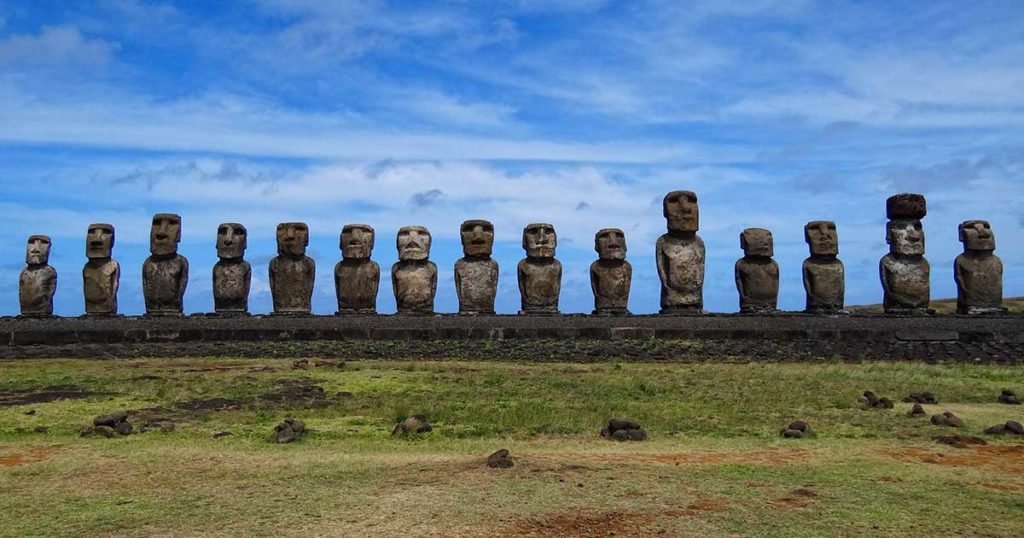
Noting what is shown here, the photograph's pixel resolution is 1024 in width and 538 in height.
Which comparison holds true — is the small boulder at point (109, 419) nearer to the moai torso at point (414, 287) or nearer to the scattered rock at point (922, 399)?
the scattered rock at point (922, 399)

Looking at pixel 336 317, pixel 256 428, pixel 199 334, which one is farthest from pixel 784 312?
pixel 256 428

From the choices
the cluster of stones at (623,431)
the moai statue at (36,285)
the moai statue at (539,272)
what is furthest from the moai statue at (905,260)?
the moai statue at (36,285)

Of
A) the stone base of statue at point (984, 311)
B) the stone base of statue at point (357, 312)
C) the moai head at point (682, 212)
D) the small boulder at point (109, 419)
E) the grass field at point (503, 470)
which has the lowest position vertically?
the grass field at point (503, 470)

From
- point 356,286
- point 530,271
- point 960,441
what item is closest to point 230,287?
point 356,286

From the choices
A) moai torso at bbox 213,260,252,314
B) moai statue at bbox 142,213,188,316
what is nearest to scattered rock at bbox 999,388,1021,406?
moai torso at bbox 213,260,252,314

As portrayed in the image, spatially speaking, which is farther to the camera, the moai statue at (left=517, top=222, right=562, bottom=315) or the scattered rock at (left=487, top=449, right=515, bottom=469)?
the moai statue at (left=517, top=222, right=562, bottom=315)

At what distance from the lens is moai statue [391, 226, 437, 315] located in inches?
883

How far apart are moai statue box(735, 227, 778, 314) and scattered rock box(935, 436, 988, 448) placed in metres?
11.9

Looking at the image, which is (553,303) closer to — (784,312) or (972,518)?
(784,312)

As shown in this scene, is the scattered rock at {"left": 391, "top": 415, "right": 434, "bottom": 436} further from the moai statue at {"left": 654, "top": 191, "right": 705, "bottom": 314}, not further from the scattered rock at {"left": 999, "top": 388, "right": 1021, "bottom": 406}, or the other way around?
the moai statue at {"left": 654, "top": 191, "right": 705, "bottom": 314}

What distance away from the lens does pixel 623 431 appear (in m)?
9.68

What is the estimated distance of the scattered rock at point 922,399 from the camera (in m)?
12.5

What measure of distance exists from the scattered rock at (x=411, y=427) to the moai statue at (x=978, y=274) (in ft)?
49.7

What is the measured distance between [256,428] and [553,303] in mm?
12647
